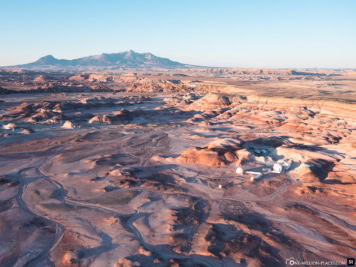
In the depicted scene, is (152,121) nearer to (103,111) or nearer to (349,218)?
(103,111)

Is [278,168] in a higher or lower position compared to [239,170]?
higher

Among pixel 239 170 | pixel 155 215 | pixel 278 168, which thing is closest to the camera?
pixel 155 215

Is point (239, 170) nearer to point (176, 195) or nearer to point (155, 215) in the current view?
point (176, 195)

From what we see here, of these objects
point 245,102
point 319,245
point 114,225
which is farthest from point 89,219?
point 245,102

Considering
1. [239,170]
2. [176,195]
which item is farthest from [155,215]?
[239,170]

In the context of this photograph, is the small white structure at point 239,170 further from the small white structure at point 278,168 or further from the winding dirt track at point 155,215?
the small white structure at point 278,168

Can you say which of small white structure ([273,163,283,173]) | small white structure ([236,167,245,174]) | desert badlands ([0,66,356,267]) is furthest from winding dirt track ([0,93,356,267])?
small white structure ([273,163,283,173])

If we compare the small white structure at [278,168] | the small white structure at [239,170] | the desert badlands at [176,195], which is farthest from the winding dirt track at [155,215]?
the small white structure at [278,168]

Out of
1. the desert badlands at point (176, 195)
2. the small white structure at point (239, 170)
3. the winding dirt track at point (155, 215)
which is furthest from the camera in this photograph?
the small white structure at point (239, 170)

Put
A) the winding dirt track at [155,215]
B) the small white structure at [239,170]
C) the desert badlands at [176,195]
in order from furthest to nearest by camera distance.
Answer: the small white structure at [239,170] → the desert badlands at [176,195] → the winding dirt track at [155,215]

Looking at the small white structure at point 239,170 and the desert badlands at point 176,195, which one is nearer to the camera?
the desert badlands at point 176,195

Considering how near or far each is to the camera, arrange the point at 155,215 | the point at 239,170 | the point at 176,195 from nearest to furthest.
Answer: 1. the point at 155,215
2. the point at 176,195
3. the point at 239,170

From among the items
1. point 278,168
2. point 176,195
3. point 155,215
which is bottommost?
point 176,195
